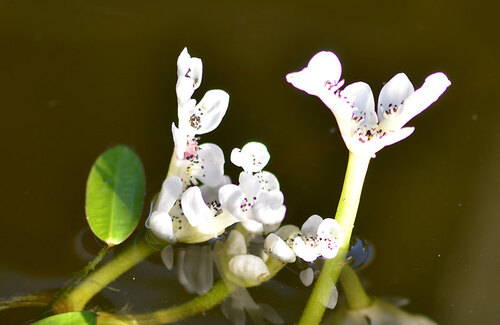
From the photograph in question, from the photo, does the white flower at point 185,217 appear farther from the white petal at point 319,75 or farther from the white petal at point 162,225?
the white petal at point 319,75

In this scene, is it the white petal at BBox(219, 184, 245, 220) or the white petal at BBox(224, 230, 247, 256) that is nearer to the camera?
the white petal at BBox(219, 184, 245, 220)

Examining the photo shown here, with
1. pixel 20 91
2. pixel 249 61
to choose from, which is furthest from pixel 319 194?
pixel 20 91

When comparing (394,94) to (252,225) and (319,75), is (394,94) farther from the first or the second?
(252,225)

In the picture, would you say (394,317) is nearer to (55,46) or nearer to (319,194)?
(319,194)

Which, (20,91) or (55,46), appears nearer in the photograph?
(20,91)

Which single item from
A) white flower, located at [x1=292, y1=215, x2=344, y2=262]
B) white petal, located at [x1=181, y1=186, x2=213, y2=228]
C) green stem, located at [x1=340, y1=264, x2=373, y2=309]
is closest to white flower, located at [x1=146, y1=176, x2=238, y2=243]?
white petal, located at [x1=181, y1=186, x2=213, y2=228]

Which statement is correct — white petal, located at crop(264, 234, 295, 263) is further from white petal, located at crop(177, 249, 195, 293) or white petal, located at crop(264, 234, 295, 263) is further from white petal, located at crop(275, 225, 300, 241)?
white petal, located at crop(177, 249, 195, 293)
